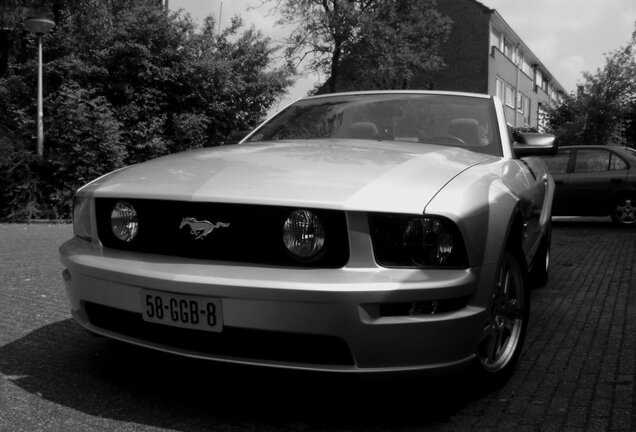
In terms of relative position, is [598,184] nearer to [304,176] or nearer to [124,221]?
[304,176]

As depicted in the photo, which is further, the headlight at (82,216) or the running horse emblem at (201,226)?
the headlight at (82,216)

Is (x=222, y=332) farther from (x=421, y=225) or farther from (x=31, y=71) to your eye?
(x=31, y=71)

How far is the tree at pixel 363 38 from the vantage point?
94.9 ft

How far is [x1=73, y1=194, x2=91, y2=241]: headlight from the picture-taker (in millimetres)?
3166

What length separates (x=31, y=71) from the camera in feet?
51.5

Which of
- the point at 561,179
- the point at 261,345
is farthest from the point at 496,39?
the point at 261,345

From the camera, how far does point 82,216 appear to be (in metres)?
3.22

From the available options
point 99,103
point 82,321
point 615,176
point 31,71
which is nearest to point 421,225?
point 82,321

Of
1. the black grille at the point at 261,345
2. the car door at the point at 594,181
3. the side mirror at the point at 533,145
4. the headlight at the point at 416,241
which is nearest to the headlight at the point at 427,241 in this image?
the headlight at the point at 416,241

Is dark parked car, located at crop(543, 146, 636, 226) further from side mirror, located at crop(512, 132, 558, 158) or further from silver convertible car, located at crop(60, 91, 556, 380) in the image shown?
silver convertible car, located at crop(60, 91, 556, 380)

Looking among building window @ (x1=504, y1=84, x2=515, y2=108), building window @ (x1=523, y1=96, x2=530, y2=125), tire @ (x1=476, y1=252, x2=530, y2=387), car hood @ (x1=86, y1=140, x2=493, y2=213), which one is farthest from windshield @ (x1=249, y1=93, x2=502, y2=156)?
building window @ (x1=523, y1=96, x2=530, y2=125)

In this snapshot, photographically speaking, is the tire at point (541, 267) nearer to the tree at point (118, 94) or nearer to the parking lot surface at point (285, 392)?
the parking lot surface at point (285, 392)

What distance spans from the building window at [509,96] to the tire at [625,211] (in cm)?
2986

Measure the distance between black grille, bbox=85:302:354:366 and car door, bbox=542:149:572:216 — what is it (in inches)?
443
